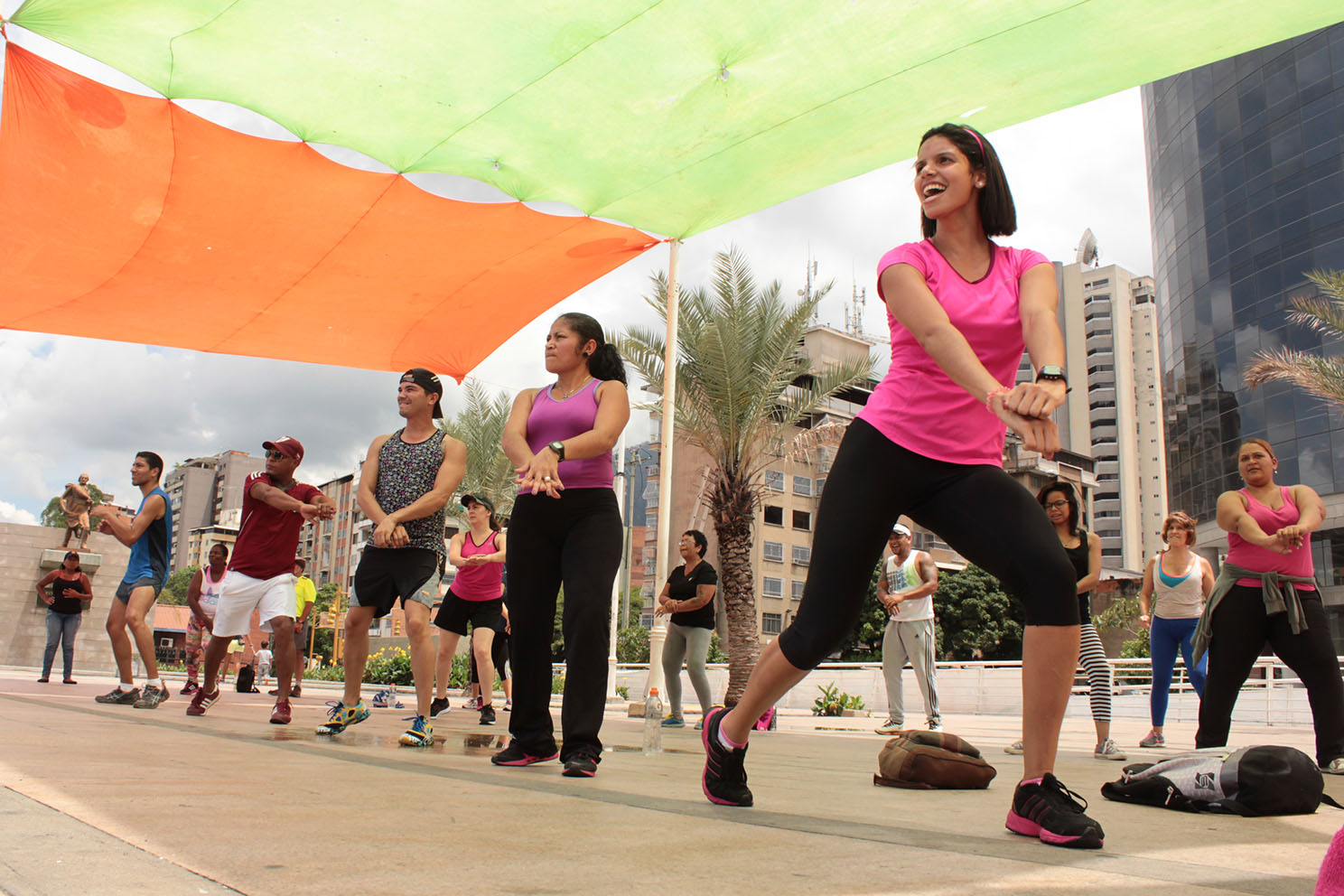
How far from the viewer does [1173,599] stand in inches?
306

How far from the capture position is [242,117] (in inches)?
285

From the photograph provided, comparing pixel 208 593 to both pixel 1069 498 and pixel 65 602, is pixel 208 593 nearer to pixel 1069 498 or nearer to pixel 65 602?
pixel 65 602

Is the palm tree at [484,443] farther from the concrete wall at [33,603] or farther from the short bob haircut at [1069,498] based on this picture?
the short bob haircut at [1069,498]

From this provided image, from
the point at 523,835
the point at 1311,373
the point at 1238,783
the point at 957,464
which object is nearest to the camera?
the point at 523,835

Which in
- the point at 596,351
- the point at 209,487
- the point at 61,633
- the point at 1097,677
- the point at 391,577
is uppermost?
the point at 209,487

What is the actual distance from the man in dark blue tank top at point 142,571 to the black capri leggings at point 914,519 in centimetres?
652

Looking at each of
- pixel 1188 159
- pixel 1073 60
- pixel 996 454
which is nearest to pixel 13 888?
pixel 996 454

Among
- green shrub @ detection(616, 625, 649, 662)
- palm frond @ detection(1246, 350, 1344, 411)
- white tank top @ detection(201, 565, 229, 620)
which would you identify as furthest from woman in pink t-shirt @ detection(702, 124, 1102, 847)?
green shrub @ detection(616, 625, 649, 662)

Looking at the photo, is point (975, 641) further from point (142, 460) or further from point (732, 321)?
point (142, 460)

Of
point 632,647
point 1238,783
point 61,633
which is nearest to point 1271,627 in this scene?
point 1238,783

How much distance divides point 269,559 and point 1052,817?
232 inches

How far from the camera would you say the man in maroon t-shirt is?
6.90 meters

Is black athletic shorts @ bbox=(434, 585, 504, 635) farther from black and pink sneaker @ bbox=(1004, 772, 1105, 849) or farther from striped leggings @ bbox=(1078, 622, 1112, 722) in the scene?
black and pink sneaker @ bbox=(1004, 772, 1105, 849)

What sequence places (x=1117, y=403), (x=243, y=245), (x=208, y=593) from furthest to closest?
(x=1117, y=403), (x=208, y=593), (x=243, y=245)
